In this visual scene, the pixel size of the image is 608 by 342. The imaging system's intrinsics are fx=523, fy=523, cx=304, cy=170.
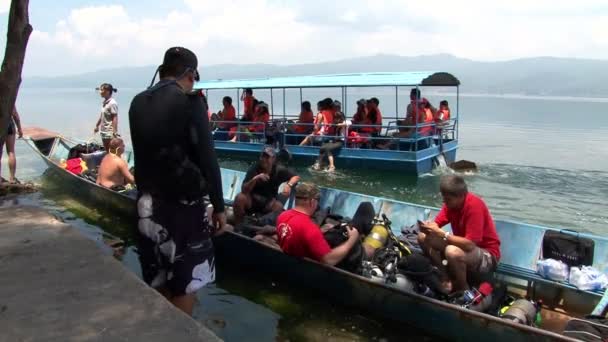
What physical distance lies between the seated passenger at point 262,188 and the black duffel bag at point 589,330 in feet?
14.0

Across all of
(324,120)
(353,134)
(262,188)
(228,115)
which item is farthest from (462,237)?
(228,115)

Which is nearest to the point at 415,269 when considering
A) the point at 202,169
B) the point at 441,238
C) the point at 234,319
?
the point at 441,238

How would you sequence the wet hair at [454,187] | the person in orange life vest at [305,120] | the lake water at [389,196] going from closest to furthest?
the wet hair at [454,187], the lake water at [389,196], the person in orange life vest at [305,120]

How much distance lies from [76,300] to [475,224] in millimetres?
3603

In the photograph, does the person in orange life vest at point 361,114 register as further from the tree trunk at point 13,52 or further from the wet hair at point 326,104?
the tree trunk at point 13,52

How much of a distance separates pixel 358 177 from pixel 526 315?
9.71 metres

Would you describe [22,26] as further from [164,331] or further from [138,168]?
[164,331]

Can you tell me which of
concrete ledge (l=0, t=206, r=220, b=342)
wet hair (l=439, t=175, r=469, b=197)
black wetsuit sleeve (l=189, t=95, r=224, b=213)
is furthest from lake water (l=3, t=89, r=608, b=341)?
black wetsuit sleeve (l=189, t=95, r=224, b=213)

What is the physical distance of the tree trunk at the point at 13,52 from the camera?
466 centimetres

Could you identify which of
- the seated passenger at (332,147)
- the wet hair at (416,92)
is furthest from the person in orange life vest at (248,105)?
the wet hair at (416,92)

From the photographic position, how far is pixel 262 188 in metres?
7.62

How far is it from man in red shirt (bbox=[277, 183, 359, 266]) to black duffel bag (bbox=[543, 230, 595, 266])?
7.18ft

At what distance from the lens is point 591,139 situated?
92.0 feet

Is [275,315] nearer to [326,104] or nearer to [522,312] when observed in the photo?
[522,312]
